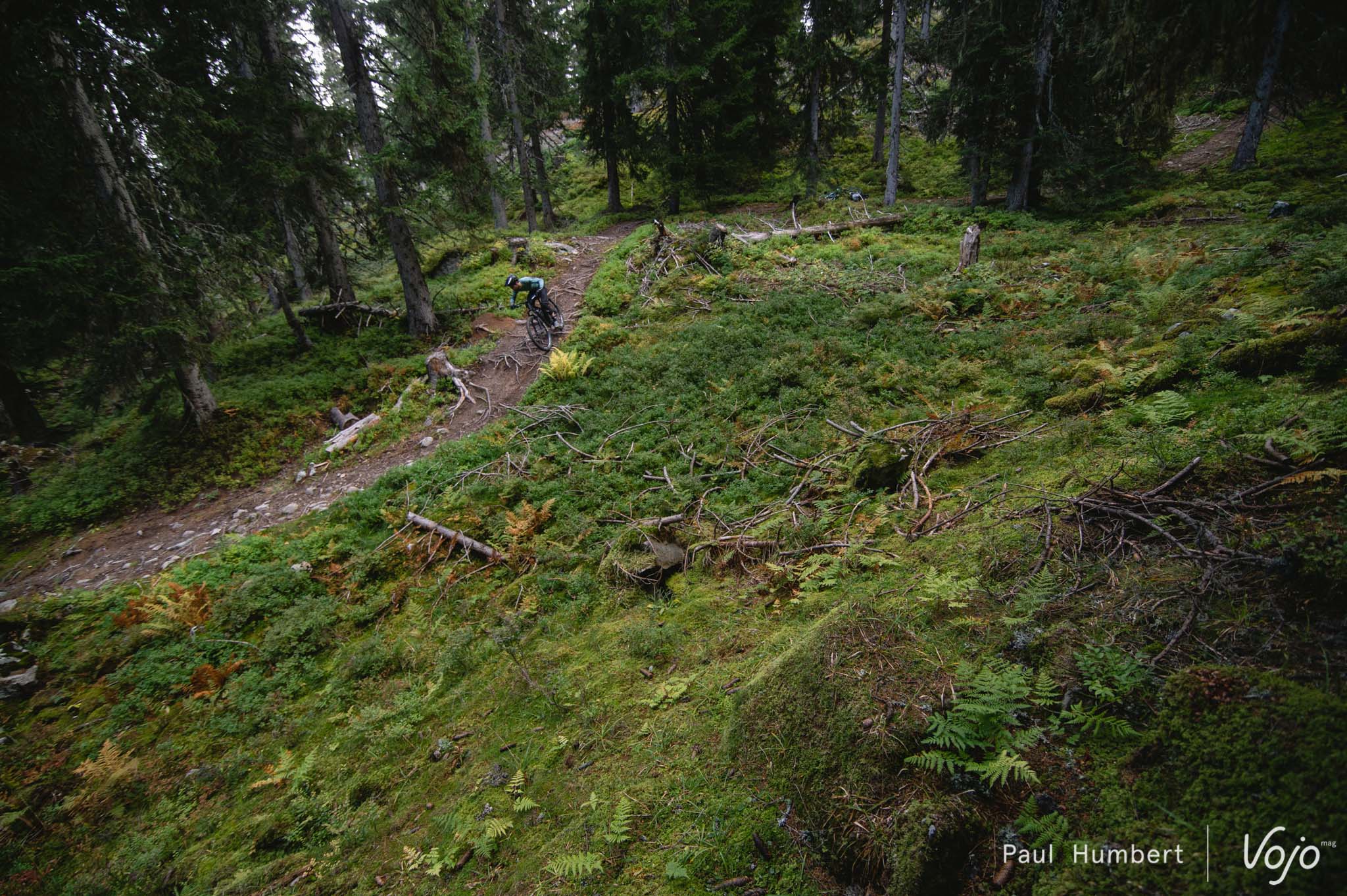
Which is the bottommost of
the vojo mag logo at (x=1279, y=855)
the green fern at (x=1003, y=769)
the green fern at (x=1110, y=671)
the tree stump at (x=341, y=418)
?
the tree stump at (x=341, y=418)

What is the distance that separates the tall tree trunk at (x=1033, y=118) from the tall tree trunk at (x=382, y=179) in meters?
18.4

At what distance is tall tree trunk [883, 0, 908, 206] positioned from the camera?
1800 cm

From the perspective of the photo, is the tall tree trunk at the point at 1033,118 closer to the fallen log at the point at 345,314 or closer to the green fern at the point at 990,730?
the green fern at the point at 990,730

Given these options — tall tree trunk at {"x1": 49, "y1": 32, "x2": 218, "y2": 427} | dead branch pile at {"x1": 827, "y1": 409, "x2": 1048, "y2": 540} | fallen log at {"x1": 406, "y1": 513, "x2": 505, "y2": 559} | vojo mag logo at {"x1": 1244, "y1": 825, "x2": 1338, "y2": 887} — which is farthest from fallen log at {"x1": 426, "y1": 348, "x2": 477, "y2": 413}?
vojo mag logo at {"x1": 1244, "y1": 825, "x2": 1338, "y2": 887}

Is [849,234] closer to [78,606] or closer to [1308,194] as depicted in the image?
[1308,194]

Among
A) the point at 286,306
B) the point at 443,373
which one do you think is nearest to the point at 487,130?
the point at 286,306

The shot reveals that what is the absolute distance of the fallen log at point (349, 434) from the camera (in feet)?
37.7

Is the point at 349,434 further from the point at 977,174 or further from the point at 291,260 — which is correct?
the point at 977,174

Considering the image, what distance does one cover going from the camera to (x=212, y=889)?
3818 millimetres

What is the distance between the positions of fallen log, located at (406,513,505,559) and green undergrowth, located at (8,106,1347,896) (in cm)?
13

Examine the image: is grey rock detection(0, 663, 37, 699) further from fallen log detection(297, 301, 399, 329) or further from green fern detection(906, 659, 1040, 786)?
fallen log detection(297, 301, 399, 329)

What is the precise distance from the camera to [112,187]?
1003 centimetres

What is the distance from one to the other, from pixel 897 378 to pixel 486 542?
663 centimetres

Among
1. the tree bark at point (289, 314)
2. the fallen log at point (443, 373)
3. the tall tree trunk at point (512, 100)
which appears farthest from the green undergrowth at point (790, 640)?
the tall tree trunk at point (512, 100)
